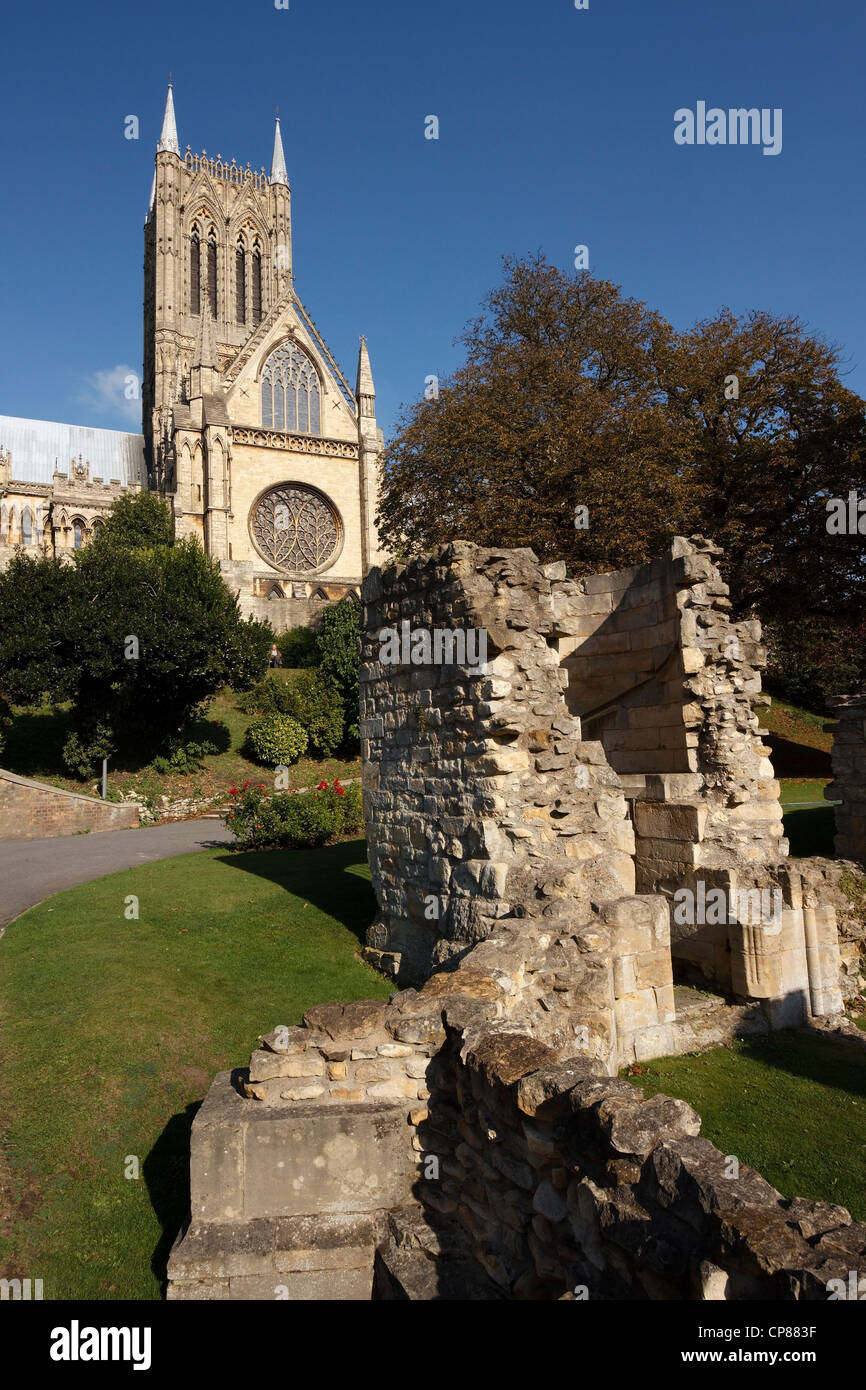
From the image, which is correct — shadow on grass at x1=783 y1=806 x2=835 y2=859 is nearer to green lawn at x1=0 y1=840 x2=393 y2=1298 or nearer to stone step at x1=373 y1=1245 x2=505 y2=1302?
green lawn at x1=0 y1=840 x2=393 y2=1298

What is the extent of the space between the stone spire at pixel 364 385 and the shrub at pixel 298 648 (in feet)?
55.4

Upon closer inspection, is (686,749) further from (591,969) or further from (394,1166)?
(394,1166)

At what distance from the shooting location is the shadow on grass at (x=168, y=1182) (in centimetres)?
476

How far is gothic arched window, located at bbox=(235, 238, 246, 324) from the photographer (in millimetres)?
63438

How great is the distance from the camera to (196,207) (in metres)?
61.6

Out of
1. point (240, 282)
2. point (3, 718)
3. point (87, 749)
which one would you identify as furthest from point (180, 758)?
point (240, 282)

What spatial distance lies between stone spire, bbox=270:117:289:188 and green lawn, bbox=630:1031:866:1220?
75.6m

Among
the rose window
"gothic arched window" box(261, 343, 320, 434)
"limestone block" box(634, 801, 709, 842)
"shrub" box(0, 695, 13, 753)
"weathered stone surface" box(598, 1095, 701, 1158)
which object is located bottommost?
"weathered stone surface" box(598, 1095, 701, 1158)

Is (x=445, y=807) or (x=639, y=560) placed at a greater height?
(x=639, y=560)

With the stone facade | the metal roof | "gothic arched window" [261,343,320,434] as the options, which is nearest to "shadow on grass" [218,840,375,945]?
the stone facade

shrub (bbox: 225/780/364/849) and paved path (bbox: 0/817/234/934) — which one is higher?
shrub (bbox: 225/780/364/849)

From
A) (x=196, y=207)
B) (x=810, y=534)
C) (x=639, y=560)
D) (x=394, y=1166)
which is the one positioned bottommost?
(x=394, y=1166)

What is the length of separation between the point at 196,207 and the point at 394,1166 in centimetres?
7136
